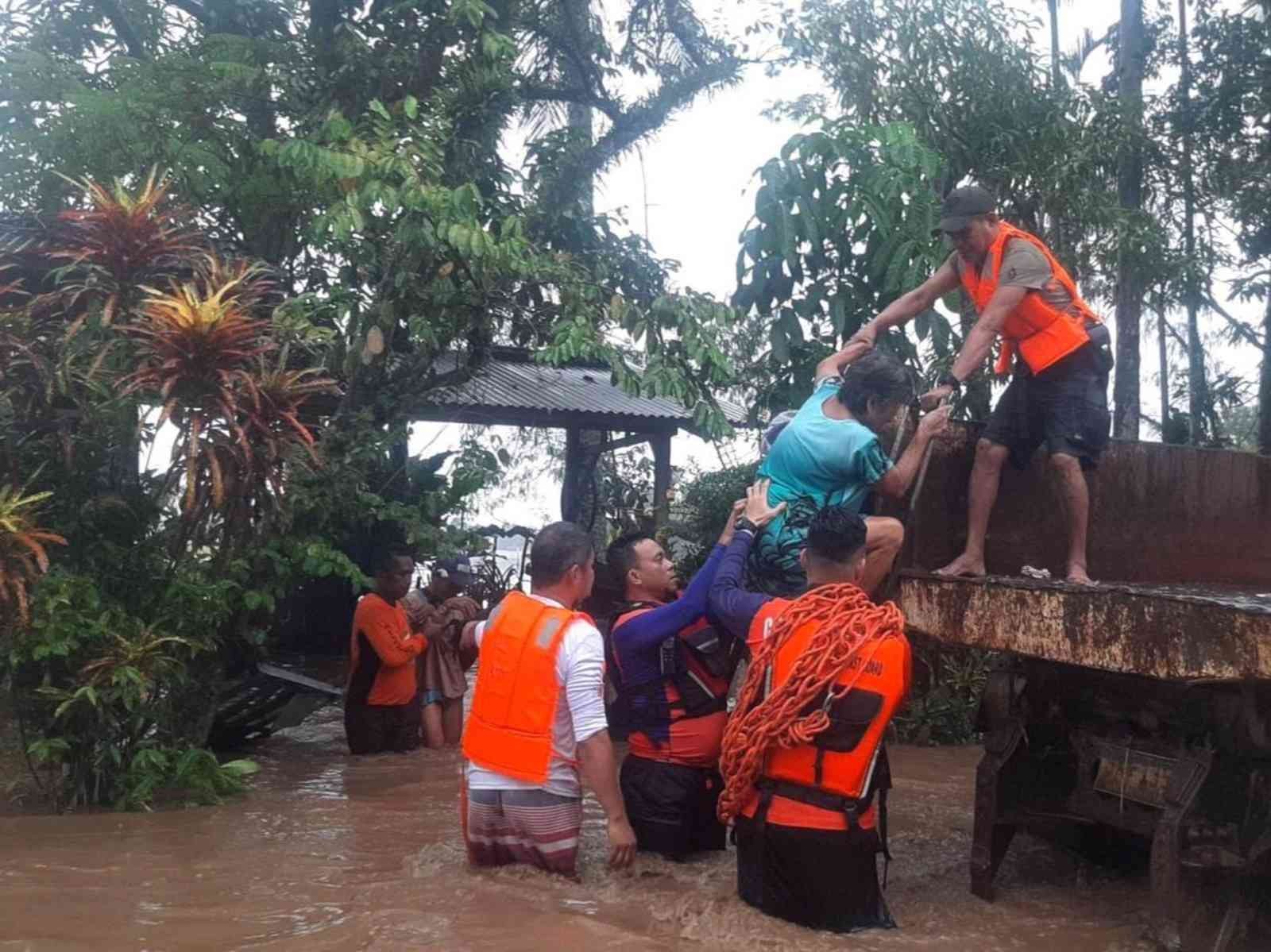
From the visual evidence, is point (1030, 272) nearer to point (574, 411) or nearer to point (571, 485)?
point (574, 411)

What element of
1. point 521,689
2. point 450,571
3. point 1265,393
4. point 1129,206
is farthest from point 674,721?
point 1265,393

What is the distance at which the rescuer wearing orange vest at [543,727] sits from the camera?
4.25m

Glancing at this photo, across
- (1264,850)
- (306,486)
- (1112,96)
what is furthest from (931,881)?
(1112,96)

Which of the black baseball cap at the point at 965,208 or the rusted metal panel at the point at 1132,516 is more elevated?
the black baseball cap at the point at 965,208

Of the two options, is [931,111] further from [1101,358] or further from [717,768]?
[717,768]

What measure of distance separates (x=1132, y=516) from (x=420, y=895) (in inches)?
118

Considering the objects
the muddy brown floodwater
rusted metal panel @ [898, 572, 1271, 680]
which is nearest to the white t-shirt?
the muddy brown floodwater

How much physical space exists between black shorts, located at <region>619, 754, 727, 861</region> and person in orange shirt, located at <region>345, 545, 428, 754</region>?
2.89 meters

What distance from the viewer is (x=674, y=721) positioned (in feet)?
15.1

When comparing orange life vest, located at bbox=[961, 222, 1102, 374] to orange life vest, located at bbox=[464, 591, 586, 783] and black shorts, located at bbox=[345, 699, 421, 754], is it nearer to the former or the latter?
orange life vest, located at bbox=[464, 591, 586, 783]

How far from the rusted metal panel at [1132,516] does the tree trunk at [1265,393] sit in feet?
25.2

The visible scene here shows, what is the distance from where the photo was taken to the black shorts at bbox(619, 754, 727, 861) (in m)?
4.62

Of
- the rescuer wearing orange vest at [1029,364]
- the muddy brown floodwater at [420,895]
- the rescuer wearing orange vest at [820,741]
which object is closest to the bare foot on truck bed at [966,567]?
the rescuer wearing orange vest at [1029,364]

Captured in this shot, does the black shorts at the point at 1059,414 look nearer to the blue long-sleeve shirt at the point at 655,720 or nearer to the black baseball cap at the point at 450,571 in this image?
the blue long-sleeve shirt at the point at 655,720
